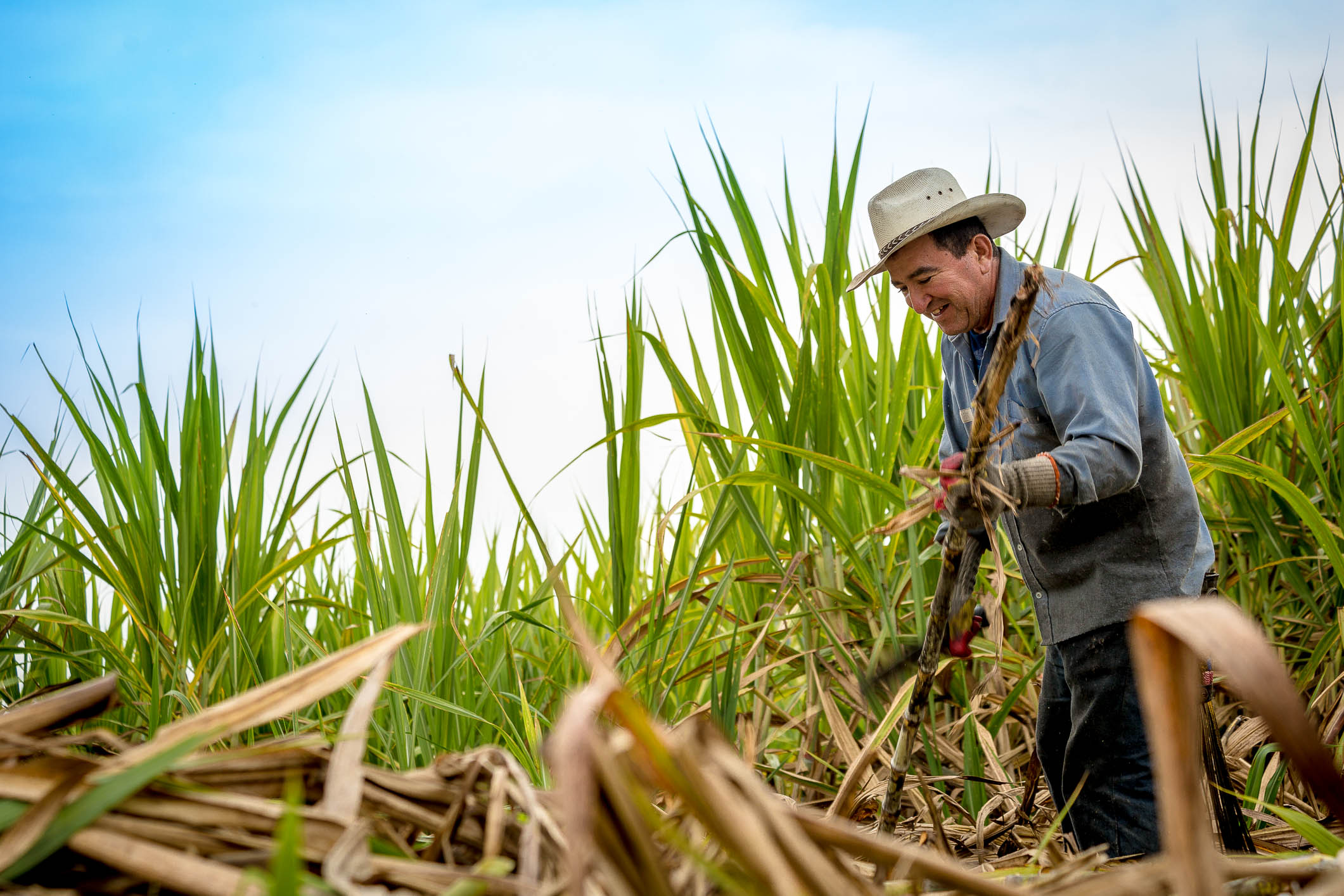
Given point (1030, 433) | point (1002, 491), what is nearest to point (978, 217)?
point (1030, 433)

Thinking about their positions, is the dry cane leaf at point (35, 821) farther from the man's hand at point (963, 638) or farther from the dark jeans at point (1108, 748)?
the dark jeans at point (1108, 748)

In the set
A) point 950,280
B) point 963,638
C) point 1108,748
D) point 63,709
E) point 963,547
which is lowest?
point 1108,748

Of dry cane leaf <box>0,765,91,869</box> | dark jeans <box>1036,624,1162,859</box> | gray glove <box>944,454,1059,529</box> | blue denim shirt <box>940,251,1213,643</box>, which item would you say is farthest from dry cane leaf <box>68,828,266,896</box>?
dark jeans <box>1036,624,1162,859</box>

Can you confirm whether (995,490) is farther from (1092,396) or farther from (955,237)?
(955,237)

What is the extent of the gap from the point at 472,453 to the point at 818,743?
100 cm

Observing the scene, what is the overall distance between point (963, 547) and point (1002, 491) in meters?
0.09

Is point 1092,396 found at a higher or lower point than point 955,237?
lower

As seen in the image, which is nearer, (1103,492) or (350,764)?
(350,764)

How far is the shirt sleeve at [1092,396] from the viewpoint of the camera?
1608 mm

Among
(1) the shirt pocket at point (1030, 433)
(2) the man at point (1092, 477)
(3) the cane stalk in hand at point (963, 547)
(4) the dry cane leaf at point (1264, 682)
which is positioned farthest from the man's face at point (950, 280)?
(4) the dry cane leaf at point (1264, 682)

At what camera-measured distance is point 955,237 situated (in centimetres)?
208

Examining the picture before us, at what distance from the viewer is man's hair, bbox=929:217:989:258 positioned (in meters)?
2.07

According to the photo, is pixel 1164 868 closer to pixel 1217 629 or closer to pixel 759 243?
pixel 1217 629

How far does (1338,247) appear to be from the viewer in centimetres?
248
